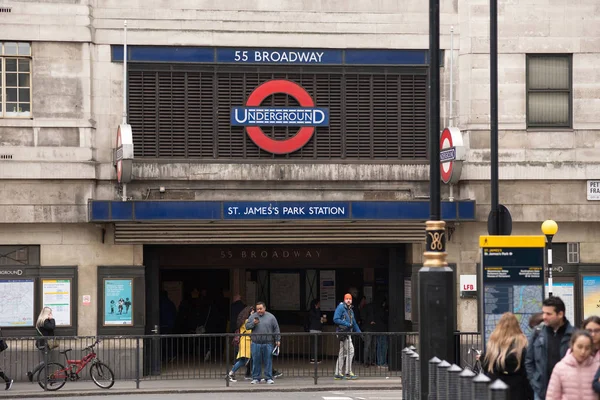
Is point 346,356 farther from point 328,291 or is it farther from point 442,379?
point 442,379

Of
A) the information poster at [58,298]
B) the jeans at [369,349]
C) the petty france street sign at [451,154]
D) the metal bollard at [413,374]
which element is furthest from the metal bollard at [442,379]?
the information poster at [58,298]

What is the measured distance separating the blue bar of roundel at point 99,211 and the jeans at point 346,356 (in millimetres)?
5732

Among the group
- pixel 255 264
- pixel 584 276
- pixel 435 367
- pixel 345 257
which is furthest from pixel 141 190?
pixel 435 367

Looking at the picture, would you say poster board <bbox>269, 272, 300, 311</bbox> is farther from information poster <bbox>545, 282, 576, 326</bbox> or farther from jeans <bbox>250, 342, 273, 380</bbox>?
information poster <bbox>545, 282, 576, 326</bbox>

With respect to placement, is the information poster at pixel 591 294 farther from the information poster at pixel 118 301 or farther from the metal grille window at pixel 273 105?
the information poster at pixel 118 301

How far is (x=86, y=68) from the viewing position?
2592 centimetres

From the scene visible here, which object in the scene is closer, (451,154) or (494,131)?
(494,131)

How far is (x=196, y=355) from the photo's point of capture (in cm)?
2420

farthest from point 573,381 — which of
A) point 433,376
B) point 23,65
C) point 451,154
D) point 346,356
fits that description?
point 23,65

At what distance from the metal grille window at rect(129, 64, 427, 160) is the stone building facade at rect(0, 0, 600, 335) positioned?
359 mm

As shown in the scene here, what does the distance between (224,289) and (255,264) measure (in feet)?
7.34

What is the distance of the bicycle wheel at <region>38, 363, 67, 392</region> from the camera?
23.5 meters

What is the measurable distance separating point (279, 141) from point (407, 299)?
4836 mm

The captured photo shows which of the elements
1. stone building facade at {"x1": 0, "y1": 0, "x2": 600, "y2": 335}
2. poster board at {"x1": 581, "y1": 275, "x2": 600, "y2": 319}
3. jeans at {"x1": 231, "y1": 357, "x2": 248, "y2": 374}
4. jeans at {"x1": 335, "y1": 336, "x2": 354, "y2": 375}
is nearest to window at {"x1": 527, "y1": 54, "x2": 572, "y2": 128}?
stone building facade at {"x1": 0, "y1": 0, "x2": 600, "y2": 335}
